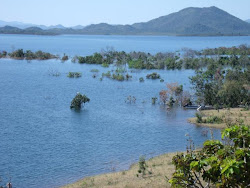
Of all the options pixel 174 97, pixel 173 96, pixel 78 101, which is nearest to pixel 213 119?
pixel 174 97

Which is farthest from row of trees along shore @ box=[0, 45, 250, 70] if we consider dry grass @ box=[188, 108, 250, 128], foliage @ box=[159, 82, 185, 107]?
dry grass @ box=[188, 108, 250, 128]

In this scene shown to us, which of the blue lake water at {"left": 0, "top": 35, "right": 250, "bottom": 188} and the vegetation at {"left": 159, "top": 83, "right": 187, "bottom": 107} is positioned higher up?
the vegetation at {"left": 159, "top": 83, "right": 187, "bottom": 107}

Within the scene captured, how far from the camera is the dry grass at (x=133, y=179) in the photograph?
22.6 metres

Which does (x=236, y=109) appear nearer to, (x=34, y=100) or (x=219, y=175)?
(x=34, y=100)

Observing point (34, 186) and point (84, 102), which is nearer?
point (34, 186)

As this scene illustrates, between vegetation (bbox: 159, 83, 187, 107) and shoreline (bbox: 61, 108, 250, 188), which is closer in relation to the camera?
shoreline (bbox: 61, 108, 250, 188)

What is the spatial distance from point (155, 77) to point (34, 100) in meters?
30.4

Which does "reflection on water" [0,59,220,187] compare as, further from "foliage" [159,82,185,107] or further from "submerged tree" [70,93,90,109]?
"foliage" [159,82,185,107]

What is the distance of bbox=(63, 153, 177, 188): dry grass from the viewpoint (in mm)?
22641

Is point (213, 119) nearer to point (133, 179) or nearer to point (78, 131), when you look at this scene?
point (78, 131)

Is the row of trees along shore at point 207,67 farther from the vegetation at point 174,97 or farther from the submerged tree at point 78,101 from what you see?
the submerged tree at point 78,101

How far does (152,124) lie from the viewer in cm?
4247

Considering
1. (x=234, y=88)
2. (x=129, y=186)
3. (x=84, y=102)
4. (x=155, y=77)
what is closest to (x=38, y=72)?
(x=155, y=77)

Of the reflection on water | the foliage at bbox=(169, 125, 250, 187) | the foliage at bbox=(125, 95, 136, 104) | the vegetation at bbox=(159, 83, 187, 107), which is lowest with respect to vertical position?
the reflection on water
